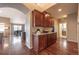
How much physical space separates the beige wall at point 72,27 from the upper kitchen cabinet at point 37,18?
80 centimetres

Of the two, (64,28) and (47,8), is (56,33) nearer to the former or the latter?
(64,28)

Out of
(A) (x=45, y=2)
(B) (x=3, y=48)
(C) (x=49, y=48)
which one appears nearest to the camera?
(A) (x=45, y=2)

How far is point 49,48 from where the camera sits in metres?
2.41

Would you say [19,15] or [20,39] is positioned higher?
[19,15]

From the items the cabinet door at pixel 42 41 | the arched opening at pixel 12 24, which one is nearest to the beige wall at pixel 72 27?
the cabinet door at pixel 42 41

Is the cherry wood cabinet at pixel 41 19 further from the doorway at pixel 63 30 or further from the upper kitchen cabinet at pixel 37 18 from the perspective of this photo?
the doorway at pixel 63 30

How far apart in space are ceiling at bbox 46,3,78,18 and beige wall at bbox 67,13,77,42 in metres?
0.12

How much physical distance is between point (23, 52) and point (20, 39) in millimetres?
348

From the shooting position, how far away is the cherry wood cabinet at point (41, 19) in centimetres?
242

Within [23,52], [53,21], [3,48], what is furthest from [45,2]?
[3,48]

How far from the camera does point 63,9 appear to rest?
222cm

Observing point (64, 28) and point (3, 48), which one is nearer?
point (3, 48)

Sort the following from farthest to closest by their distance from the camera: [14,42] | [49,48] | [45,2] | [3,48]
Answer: [49,48], [14,42], [3,48], [45,2]
